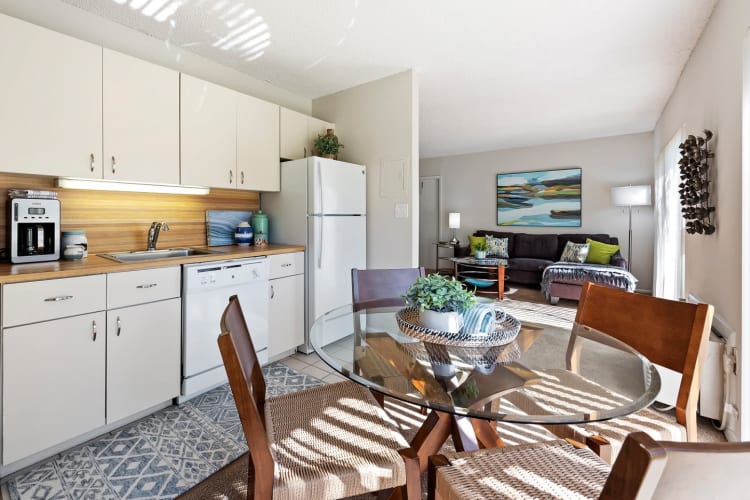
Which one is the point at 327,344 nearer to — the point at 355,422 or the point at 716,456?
the point at 355,422

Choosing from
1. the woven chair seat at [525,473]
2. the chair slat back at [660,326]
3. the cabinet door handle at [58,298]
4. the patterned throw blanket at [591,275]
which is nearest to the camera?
the woven chair seat at [525,473]

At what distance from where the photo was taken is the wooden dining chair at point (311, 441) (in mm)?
943

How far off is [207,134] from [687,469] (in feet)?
9.79

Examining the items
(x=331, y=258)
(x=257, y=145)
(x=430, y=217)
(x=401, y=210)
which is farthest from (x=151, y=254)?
(x=430, y=217)

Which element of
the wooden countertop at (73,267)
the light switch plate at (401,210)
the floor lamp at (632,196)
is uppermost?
the floor lamp at (632,196)

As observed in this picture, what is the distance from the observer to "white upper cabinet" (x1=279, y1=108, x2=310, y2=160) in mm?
3271

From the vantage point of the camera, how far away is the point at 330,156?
3395 millimetres

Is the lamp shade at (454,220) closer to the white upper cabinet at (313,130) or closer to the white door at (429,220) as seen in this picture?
the white door at (429,220)

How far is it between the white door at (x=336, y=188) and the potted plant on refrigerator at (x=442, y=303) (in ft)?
5.83

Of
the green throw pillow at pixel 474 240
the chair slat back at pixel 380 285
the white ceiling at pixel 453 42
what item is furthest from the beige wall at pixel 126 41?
the green throw pillow at pixel 474 240

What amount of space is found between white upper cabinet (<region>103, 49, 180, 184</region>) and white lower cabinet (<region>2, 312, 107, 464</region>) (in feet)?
3.19

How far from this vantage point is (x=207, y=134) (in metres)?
2.71

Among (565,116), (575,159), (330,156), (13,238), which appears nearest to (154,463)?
(13,238)

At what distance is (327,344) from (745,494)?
1.17 m
